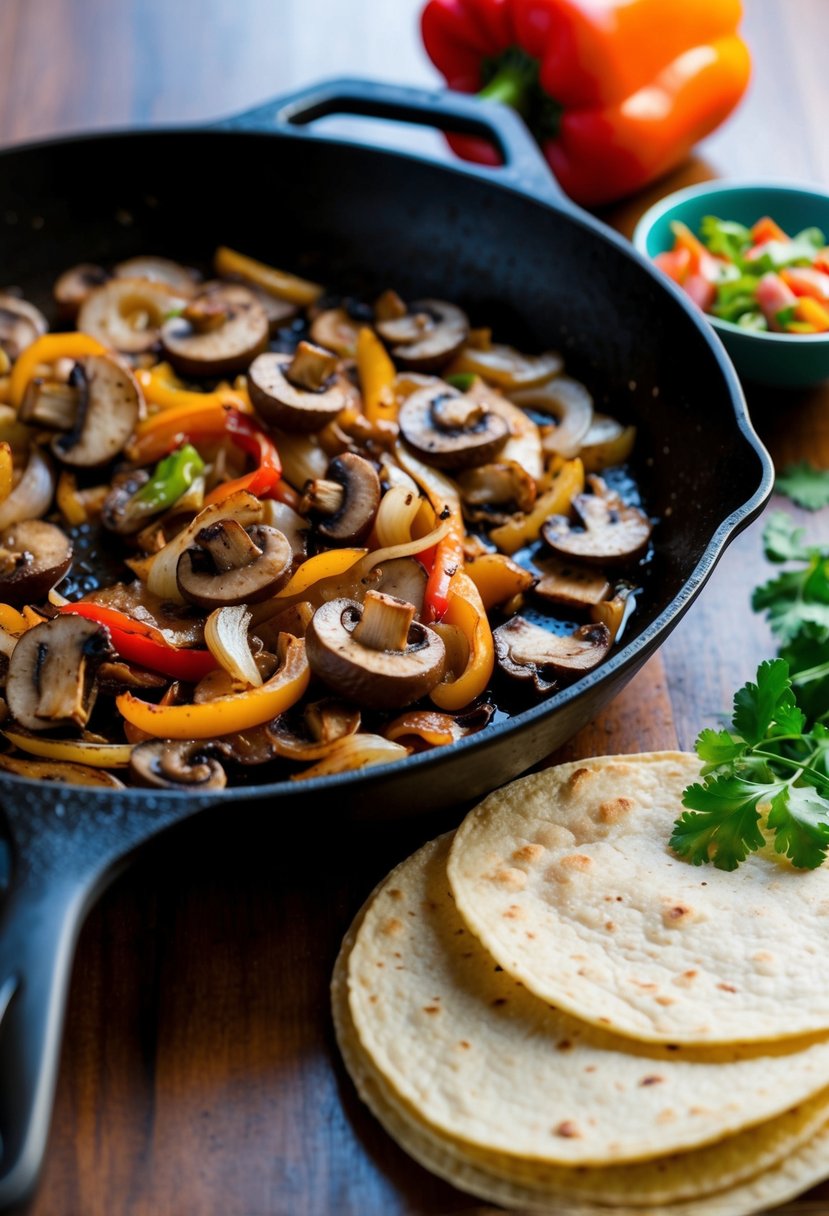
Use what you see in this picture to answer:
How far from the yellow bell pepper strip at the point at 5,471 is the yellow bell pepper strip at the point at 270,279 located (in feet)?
3.59

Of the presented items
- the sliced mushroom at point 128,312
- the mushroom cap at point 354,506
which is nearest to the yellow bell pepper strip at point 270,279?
the sliced mushroom at point 128,312

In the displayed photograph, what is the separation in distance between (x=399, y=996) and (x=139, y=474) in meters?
1.61

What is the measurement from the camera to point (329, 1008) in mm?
2395

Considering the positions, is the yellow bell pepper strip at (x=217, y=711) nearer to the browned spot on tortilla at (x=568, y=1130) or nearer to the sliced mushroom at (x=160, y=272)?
the browned spot on tortilla at (x=568, y=1130)

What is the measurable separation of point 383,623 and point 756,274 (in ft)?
6.84

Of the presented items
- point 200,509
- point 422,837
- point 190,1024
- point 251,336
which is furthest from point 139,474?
point 190,1024

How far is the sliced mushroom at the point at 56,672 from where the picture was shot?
2484 millimetres

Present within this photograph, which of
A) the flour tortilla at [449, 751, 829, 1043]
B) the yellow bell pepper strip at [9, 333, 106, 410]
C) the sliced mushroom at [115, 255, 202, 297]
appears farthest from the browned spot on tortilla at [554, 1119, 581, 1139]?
the sliced mushroom at [115, 255, 202, 297]

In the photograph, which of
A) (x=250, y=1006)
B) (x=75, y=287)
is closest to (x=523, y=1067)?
(x=250, y=1006)

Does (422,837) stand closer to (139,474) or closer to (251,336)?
(139,474)

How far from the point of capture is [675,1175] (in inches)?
78.4

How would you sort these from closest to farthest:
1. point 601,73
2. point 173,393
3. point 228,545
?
point 228,545 < point 173,393 < point 601,73

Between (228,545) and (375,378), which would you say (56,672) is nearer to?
(228,545)

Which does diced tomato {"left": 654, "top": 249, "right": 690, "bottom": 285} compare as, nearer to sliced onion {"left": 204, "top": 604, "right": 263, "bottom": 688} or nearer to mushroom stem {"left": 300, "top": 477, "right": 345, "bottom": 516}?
mushroom stem {"left": 300, "top": 477, "right": 345, "bottom": 516}
